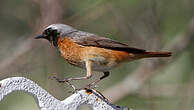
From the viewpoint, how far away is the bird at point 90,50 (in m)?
4.41

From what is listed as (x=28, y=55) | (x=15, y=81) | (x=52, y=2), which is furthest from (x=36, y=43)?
(x=15, y=81)

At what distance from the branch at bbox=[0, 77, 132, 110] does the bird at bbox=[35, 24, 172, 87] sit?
1347 mm

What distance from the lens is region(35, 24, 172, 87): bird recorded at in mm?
4410

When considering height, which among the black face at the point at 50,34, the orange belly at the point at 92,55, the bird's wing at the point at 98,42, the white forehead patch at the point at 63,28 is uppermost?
the white forehead patch at the point at 63,28

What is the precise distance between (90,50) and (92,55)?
0.20 feet

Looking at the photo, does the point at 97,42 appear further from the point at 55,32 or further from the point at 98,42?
the point at 55,32

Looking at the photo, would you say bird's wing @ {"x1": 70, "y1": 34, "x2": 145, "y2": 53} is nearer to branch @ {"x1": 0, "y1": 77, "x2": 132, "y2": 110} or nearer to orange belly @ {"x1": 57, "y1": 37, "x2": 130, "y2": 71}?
orange belly @ {"x1": 57, "y1": 37, "x2": 130, "y2": 71}

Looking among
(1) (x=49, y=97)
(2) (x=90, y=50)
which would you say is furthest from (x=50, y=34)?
(1) (x=49, y=97)

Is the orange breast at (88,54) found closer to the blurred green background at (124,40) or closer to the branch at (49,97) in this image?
the branch at (49,97)

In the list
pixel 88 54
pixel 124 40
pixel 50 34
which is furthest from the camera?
pixel 124 40

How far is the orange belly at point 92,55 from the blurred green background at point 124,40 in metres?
1.57

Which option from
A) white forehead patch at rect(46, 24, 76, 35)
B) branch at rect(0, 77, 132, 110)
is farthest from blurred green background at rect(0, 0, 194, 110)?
branch at rect(0, 77, 132, 110)

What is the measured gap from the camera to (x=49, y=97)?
265cm

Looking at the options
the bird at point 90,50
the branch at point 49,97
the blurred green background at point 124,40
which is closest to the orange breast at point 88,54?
the bird at point 90,50
